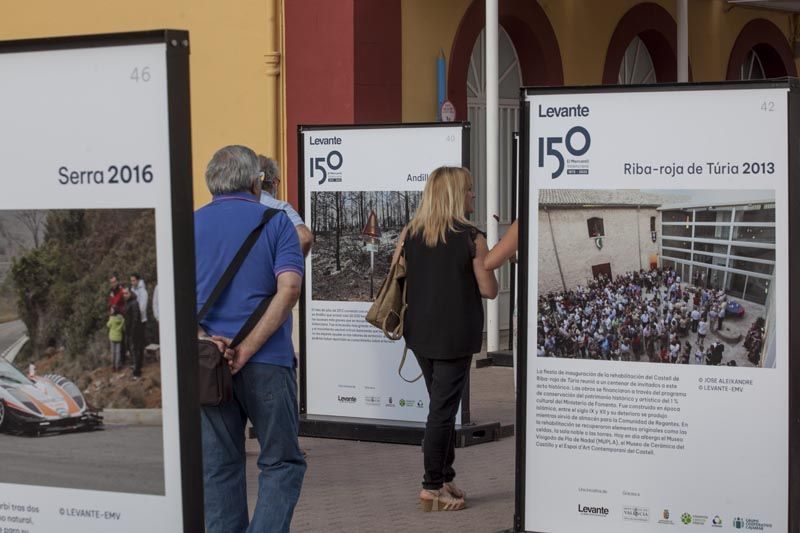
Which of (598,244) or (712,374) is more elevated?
(598,244)

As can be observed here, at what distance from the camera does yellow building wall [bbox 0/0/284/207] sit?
13.4m

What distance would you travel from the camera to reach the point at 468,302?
6625mm

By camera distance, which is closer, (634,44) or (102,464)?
(102,464)

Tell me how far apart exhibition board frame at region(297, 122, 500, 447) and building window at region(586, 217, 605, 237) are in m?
2.96

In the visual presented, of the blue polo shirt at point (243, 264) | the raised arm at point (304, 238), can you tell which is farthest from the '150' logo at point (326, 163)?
the blue polo shirt at point (243, 264)

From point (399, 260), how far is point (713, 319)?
2077 millimetres

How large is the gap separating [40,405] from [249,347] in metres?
1.45

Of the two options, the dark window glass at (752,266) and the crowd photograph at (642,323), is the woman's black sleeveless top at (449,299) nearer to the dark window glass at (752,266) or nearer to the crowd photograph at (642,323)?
the crowd photograph at (642,323)

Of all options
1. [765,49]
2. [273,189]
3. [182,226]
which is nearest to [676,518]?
[182,226]

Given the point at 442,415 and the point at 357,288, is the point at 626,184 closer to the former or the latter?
the point at 442,415

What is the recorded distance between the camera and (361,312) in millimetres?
8711

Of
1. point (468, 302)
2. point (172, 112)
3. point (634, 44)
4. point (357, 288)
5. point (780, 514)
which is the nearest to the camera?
point (172, 112)

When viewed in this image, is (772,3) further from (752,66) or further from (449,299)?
(449,299)

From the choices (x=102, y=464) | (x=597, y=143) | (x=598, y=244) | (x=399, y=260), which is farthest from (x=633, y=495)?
(x=102, y=464)
